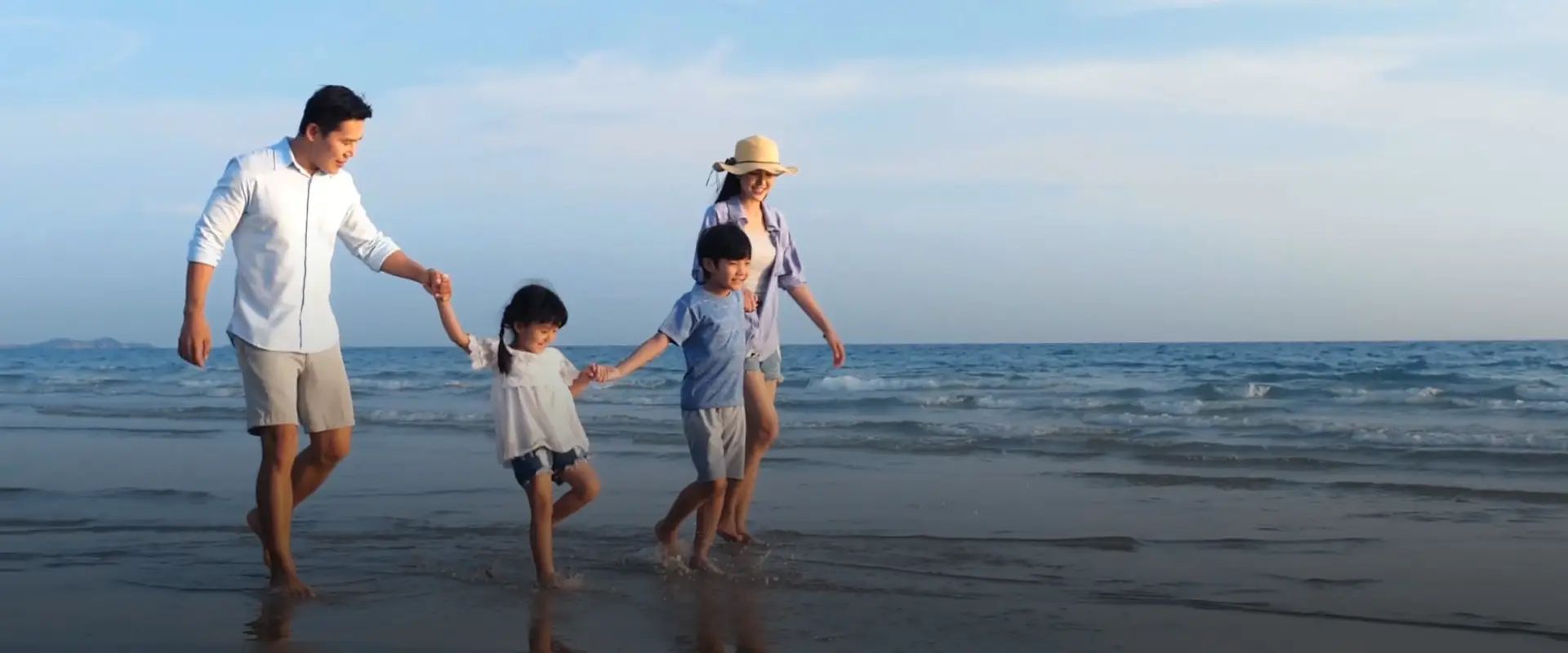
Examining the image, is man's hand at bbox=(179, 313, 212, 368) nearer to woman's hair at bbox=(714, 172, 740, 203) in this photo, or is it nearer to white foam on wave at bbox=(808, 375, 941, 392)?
woman's hair at bbox=(714, 172, 740, 203)

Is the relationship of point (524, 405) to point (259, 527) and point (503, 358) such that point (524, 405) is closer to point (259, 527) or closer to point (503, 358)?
point (503, 358)

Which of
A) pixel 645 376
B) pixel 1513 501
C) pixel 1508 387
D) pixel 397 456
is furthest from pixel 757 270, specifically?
pixel 645 376

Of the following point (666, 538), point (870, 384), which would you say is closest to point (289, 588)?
point (666, 538)

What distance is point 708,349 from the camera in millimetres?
5094

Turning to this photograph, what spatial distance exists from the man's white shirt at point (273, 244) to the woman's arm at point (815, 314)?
210 cm

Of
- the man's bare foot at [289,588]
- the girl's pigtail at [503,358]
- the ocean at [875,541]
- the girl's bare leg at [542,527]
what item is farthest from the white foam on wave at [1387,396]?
the man's bare foot at [289,588]

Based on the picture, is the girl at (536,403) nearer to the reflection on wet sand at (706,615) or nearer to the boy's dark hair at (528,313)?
the boy's dark hair at (528,313)

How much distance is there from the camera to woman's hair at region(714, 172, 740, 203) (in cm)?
569

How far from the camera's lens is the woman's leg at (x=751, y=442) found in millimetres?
5633

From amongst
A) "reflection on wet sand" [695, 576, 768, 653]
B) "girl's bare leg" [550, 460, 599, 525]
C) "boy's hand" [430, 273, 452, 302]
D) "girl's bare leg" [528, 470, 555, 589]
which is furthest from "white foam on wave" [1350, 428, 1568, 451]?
"boy's hand" [430, 273, 452, 302]

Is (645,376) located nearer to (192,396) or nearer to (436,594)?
(192,396)

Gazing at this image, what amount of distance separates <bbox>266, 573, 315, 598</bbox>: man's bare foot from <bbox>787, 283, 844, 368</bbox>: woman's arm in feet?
7.56

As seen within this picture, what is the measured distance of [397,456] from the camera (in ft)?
32.8

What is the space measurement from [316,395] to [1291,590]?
3251 millimetres
